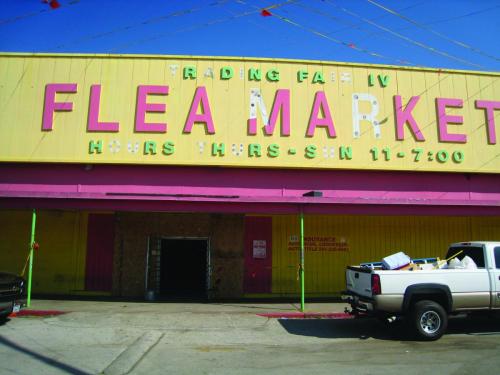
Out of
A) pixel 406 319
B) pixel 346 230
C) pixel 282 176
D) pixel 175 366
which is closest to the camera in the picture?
pixel 175 366

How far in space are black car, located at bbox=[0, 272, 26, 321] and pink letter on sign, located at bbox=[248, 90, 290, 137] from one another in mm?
8130

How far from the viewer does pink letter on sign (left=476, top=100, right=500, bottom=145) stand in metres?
15.3

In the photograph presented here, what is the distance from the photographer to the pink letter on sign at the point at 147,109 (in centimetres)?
1424

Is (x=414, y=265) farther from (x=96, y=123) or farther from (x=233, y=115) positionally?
(x=96, y=123)

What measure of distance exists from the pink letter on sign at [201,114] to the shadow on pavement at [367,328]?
6.79m

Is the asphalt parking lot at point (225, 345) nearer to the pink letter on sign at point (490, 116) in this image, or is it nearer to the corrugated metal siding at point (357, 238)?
the corrugated metal siding at point (357, 238)

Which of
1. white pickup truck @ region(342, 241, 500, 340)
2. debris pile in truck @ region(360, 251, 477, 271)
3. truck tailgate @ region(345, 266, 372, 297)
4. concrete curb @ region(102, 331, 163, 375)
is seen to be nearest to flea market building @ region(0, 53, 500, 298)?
debris pile in truck @ region(360, 251, 477, 271)

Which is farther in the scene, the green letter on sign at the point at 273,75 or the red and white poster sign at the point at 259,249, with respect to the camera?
the red and white poster sign at the point at 259,249

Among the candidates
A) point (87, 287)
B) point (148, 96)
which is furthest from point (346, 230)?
point (87, 287)

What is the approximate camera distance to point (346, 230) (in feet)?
52.4

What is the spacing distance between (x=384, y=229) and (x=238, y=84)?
762 centimetres

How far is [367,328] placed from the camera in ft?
33.3

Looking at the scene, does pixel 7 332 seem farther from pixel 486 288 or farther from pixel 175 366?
pixel 486 288

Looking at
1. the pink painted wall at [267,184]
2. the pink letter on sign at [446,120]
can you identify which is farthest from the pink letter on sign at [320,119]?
the pink letter on sign at [446,120]
